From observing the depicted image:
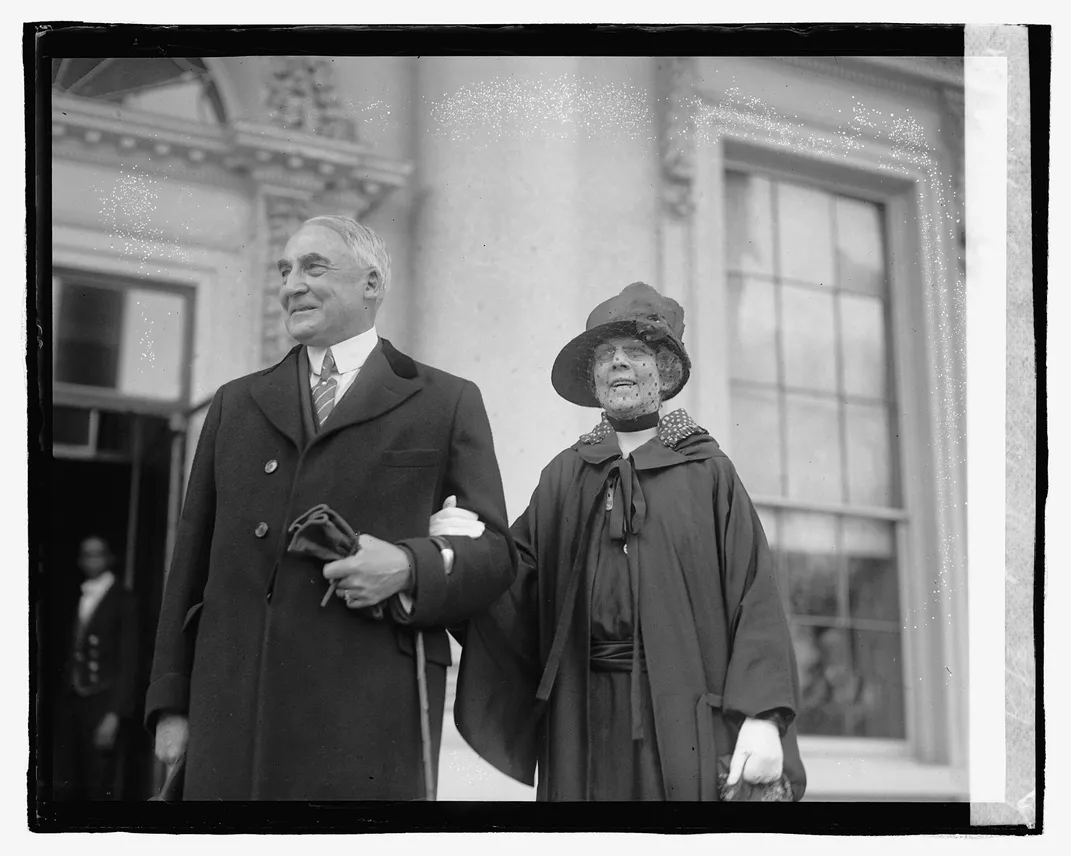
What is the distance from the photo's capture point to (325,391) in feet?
13.5

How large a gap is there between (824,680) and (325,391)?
1554mm

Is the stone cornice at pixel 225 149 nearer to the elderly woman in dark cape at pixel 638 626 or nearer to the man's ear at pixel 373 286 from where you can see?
the man's ear at pixel 373 286

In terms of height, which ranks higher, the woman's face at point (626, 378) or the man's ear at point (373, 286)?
the man's ear at point (373, 286)

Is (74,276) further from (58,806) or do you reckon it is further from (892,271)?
(892,271)

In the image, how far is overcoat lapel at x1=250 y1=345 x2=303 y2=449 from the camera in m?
4.05

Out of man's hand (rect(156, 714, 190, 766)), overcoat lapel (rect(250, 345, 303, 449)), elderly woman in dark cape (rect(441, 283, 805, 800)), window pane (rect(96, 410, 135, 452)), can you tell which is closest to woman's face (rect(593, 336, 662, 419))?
elderly woman in dark cape (rect(441, 283, 805, 800))

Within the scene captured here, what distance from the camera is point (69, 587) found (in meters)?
4.14

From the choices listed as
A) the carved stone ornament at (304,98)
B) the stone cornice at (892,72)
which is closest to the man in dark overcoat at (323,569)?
the carved stone ornament at (304,98)

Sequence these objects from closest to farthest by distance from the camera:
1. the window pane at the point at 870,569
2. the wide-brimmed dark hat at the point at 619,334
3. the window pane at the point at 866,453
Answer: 1. the wide-brimmed dark hat at the point at 619,334
2. the window pane at the point at 870,569
3. the window pane at the point at 866,453

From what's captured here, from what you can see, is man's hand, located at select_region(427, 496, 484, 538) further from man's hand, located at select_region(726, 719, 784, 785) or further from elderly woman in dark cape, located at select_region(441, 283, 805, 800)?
man's hand, located at select_region(726, 719, 784, 785)

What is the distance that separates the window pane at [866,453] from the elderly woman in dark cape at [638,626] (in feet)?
1.43

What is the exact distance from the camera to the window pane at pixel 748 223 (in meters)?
4.51

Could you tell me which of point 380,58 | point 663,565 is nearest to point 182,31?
point 380,58

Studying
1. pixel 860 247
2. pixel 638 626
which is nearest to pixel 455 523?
pixel 638 626
